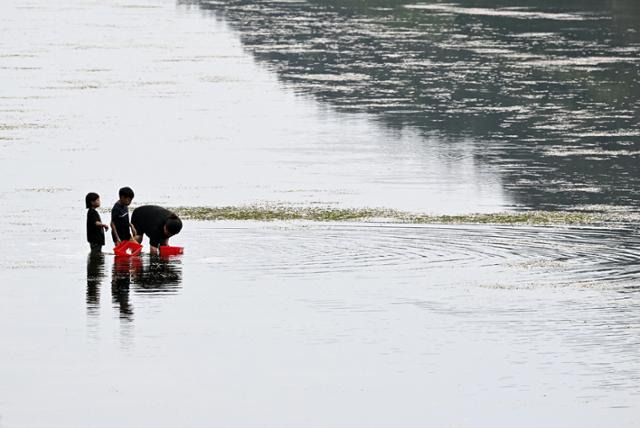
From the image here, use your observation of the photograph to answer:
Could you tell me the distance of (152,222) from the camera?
89.5ft

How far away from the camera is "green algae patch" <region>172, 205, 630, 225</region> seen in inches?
1208

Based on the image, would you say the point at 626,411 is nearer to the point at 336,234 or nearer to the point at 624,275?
the point at 624,275

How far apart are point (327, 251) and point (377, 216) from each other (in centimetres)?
385

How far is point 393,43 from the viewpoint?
76.4 metres

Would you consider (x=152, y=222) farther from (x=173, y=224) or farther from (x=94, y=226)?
(x=94, y=226)

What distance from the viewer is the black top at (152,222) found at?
27.2 meters

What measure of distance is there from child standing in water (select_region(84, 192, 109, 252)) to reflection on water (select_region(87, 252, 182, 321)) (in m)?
0.17

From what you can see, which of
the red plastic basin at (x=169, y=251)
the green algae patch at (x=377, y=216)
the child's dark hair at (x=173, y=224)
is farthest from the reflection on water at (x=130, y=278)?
the green algae patch at (x=377, y=216)

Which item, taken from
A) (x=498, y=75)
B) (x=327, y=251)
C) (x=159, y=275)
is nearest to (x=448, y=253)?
(x=327, y=251)

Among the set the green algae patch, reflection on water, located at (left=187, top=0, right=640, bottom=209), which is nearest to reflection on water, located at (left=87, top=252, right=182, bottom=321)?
the green algae patch

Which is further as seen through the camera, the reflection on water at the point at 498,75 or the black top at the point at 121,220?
the reflection on water at the point at 498,75

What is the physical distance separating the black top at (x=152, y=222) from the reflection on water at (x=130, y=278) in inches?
11.9

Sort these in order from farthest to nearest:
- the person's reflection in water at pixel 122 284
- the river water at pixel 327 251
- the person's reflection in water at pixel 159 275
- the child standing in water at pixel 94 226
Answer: the child standing in water at pixel 94 226
the person's reflection in water at pixel 159 275
the person's reflection in water at pixel 122 284
the river water at pixel 327 251

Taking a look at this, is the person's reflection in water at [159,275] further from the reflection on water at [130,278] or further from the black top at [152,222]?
the black top at [152,222]
